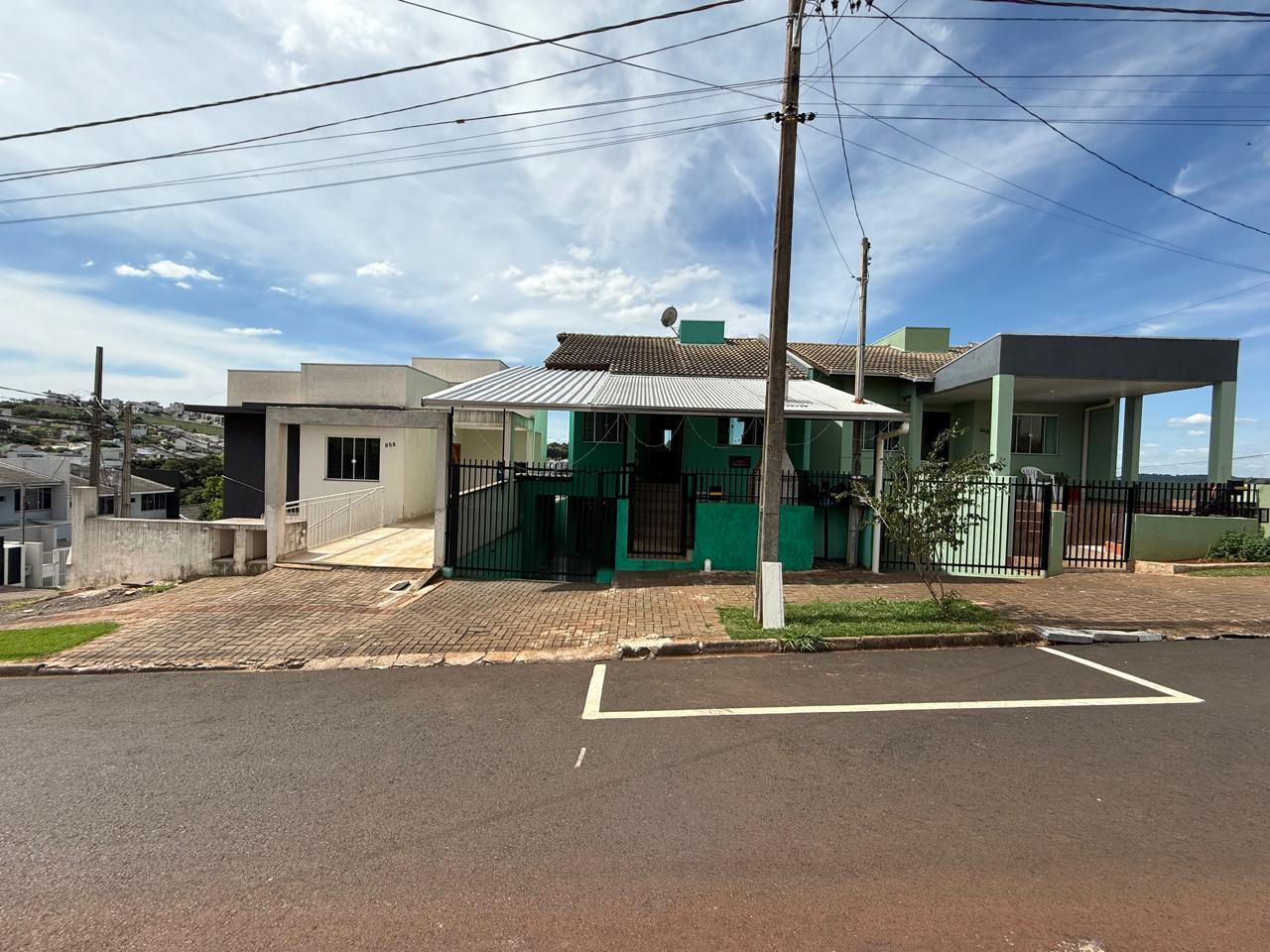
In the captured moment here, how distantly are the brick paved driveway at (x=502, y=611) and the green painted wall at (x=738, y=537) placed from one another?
0.46 m

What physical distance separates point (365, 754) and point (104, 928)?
1.61 metres

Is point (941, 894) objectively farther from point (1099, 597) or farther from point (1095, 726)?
point (1099, 597)

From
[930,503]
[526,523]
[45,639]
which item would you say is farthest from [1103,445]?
[45,639]

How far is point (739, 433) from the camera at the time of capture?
1532 centimetres

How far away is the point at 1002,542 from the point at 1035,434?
8.28 meters

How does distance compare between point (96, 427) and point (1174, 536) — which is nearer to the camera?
point (1174, 536)

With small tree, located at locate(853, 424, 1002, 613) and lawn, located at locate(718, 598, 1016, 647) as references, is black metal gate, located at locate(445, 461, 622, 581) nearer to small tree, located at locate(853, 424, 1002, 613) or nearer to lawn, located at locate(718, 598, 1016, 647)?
lawn, located at locate(718, 598, 1016, 647)

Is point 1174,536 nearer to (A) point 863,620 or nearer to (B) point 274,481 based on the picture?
(A) point 863,620

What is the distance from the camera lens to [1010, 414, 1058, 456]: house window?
1756 cm

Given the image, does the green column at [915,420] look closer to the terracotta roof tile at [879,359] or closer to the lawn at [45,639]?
the terracotta roof tile at [879,359]

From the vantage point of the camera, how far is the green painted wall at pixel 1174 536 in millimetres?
11188

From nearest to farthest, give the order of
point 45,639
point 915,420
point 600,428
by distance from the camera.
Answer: point 45,639
point 600,428
point 915,420

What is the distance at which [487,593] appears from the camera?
30.8ft

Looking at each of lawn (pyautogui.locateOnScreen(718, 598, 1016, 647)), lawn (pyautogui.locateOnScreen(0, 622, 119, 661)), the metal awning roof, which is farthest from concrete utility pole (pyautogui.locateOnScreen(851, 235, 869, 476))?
lawn (pyautogui.locateOnScreen(0, 622, 119, 661))
